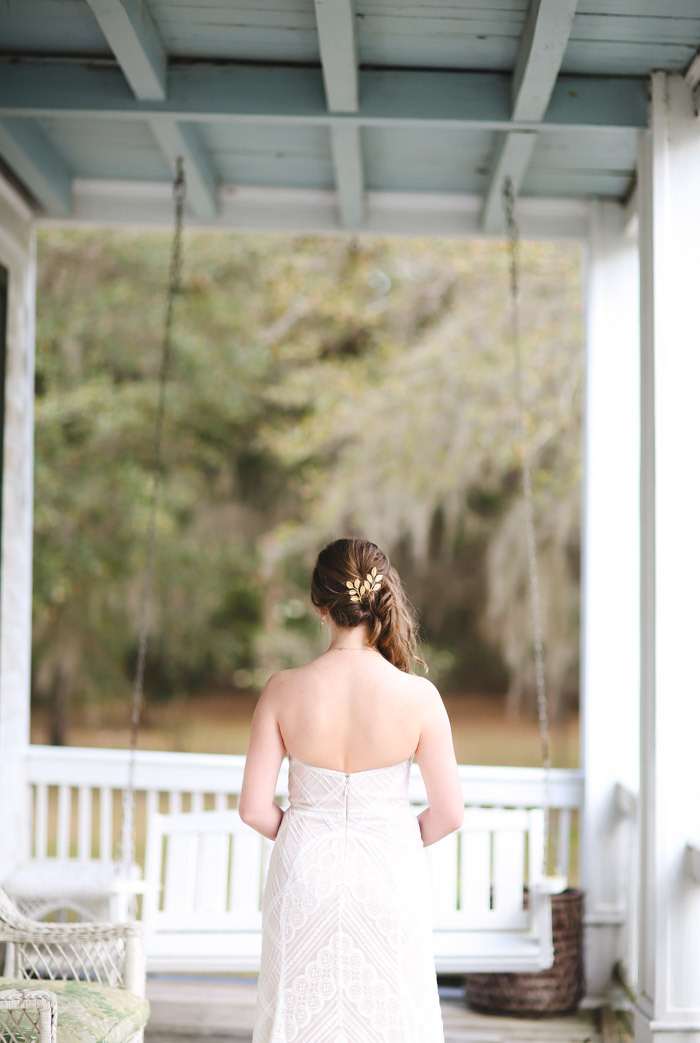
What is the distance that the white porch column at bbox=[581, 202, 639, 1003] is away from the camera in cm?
403

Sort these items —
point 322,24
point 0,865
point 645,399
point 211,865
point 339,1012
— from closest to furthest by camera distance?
point 339,1012, point 322,24, point 645,399, point 211,865, point 0,865

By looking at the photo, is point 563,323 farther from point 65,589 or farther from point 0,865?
point 0,865

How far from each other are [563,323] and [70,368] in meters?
3.89

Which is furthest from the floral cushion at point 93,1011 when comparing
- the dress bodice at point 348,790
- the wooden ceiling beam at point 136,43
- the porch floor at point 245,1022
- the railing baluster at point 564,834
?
the wooden ceiling beam at point 136,43

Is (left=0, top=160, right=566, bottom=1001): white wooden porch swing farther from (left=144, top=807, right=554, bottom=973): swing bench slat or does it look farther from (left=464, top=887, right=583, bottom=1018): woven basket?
(left=464, top=887, right=583, bottom=1018): woven basket

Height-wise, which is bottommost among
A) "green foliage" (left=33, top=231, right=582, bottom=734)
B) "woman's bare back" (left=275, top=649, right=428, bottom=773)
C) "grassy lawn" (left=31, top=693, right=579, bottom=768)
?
"grassy lawn" (left=31, top=693, right=579, bottom=768)

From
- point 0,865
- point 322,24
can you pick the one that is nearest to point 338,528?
point 0,865

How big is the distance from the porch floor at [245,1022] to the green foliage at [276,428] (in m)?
4.38

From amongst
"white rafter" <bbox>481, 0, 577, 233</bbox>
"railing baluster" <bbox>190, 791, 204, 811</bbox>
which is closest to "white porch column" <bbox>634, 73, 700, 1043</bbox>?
Result: "white rafter" <bbox>481, 0, 577, 233</bbox>


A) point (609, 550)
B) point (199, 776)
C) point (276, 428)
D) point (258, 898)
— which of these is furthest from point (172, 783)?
point (276, 428)

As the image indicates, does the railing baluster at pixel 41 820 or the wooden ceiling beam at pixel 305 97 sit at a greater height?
the wooden ceiling beam at pixel 305 97

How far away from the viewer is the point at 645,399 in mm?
3162

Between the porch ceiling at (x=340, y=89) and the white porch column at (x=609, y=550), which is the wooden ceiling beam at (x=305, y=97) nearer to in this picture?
the porch ceiling at (x=340, y=89)

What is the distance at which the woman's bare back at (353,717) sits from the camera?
87.8 inches
